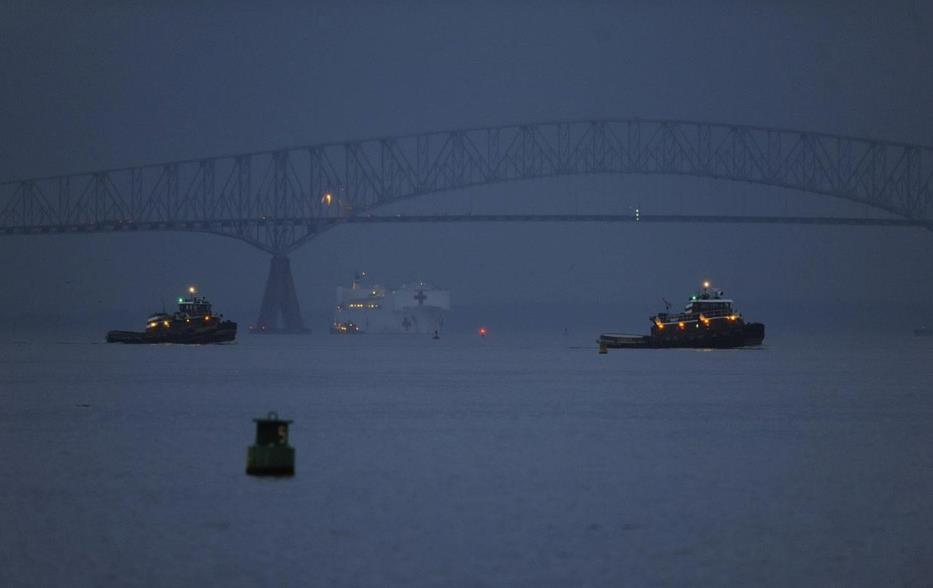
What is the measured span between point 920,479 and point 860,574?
9.52m

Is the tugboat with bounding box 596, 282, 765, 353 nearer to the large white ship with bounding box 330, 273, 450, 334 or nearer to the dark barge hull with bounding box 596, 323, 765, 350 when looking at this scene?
the dark barge hull with bounding box 596, 323, 765, 350

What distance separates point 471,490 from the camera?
2436cm

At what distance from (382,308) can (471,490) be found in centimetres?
15669

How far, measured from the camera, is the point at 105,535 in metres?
19.6

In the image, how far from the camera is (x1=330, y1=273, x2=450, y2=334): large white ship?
179375 millimetres

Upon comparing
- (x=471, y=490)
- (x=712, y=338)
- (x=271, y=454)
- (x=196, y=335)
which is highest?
(x=196, y=335)

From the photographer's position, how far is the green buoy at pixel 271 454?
1003 inches

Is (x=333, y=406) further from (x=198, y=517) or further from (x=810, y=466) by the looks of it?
(x=198, y=517)

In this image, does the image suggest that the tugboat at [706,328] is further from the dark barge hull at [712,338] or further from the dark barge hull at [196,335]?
the dark barge hull at [196,335]

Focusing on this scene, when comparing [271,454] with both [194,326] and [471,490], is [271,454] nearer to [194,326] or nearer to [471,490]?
[471,490]

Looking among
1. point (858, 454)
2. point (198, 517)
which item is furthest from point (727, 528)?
point (858, 454)

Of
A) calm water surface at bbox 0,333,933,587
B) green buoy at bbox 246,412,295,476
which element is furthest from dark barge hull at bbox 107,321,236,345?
green buoy at bbox 246,412,295,476

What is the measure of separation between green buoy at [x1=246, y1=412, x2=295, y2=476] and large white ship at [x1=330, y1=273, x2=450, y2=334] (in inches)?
5993

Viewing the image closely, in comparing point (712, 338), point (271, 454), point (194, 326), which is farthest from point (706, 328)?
point (271, 454)
